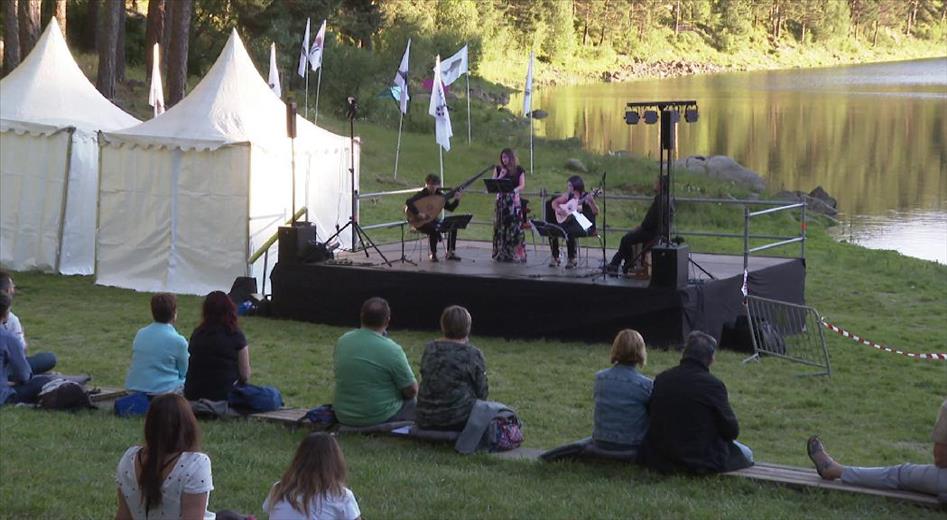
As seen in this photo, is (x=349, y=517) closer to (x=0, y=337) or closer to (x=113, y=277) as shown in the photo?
(x=0, y=337)

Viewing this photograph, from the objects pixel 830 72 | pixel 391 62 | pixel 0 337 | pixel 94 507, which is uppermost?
pixel 830 72

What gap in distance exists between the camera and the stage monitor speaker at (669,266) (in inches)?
517

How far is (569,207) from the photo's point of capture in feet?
49.1

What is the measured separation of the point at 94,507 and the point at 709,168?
98.2 feet

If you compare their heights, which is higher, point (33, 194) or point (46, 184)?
point (46, 184)

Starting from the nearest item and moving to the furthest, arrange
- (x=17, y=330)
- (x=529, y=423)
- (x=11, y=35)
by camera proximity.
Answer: (x=17, y=330) < (x=529, y=423) < (x=11, y=35)

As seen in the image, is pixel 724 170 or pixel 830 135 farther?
pixel 830 135

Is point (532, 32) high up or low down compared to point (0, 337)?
up

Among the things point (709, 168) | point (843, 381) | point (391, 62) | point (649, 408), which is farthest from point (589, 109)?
point (649, 408)

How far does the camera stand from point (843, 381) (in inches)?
484

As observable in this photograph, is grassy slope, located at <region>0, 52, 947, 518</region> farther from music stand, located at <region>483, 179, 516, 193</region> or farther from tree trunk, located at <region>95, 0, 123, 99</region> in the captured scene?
tree trunk, located at <region>95, 0, 123, 99</region>

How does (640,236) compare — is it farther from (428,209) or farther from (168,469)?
(168,469)

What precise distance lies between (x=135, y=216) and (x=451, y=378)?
10.3 meters

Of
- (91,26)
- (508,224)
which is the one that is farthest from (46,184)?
(91,26)
